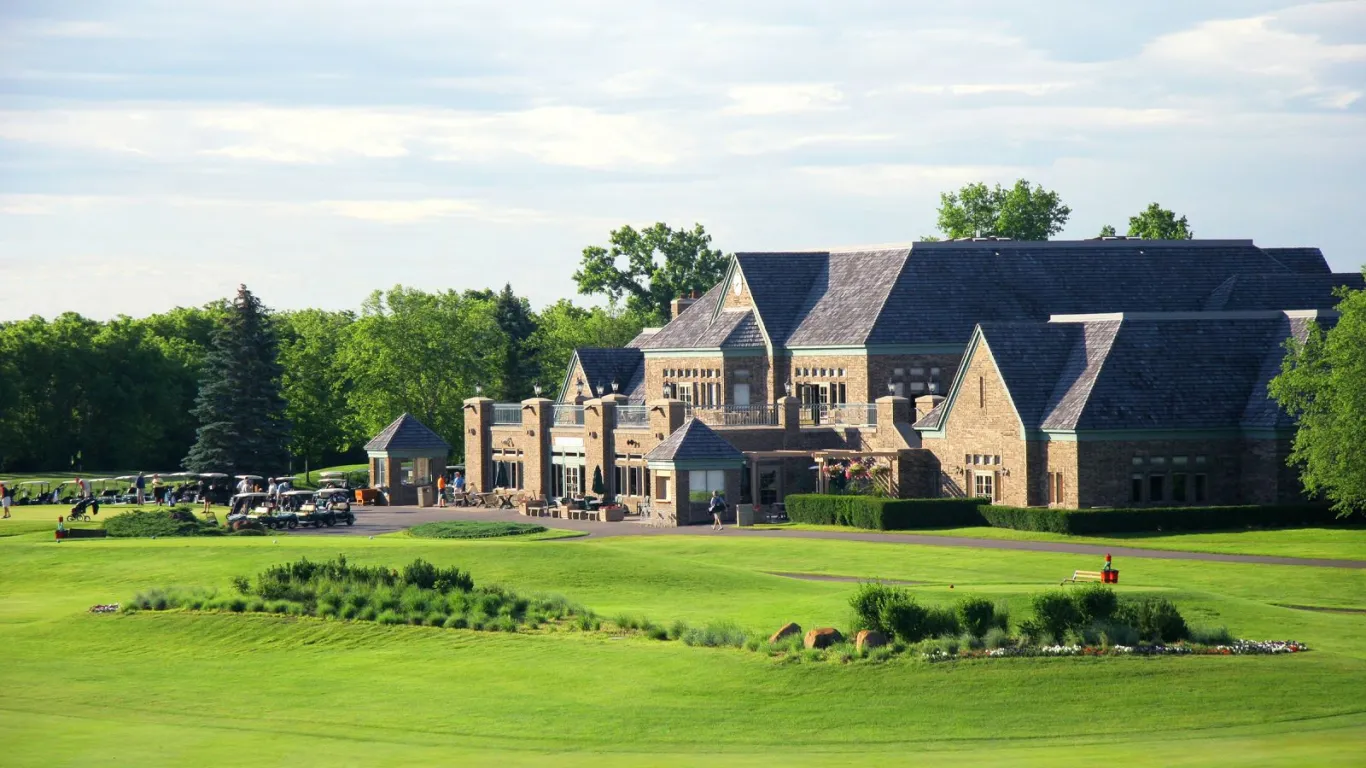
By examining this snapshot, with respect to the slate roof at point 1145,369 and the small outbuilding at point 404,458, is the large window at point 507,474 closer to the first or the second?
the small outbuilding at point 404,458

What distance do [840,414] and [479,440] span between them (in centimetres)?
2114

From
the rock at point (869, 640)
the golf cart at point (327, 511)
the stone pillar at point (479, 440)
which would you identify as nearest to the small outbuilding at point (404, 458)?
the stone pillar at point (479, 440)

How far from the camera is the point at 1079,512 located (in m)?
66.6

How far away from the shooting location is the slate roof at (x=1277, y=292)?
91.0 metres

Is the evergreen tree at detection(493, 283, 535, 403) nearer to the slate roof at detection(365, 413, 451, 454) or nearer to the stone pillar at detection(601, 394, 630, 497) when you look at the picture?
the slate roof at detection(365, 413, 451, 454)

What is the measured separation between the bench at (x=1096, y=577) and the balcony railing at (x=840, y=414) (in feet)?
108

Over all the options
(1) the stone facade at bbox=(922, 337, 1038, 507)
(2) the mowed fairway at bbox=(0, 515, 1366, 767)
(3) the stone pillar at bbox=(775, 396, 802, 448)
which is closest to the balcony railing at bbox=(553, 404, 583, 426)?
(3) the stone pillar at bbox=(775, 396, 802, 448)

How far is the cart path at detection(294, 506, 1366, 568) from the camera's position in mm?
58725

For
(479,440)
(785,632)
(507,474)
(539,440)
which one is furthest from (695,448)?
(785,632)

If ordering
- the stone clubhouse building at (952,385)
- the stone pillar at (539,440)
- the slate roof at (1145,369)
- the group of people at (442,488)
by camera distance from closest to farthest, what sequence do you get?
1. the slate roof at (1145,369)
2. the stone clubhouse building at (952,385)
3. the stone pillar at (539,440)
4. the group of people at (442,488)

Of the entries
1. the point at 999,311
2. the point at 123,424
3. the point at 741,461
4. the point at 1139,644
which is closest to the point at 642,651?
the point at 1139,644

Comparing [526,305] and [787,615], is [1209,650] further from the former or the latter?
[526,305]

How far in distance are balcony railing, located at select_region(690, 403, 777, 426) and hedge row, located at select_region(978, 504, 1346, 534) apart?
20.5 metres

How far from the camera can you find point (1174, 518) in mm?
67125
